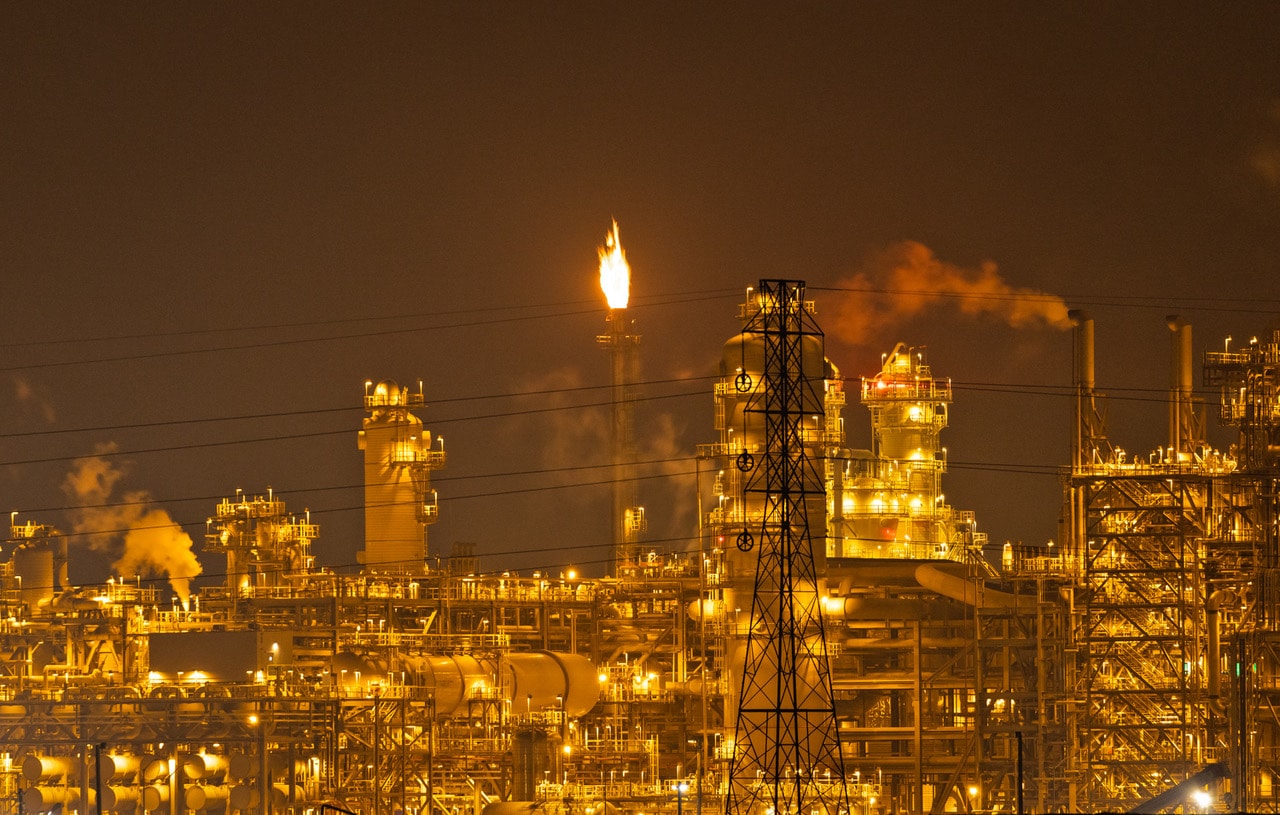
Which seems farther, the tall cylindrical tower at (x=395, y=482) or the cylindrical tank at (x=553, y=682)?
the tall cylindrical tower at (x=395, y=482)

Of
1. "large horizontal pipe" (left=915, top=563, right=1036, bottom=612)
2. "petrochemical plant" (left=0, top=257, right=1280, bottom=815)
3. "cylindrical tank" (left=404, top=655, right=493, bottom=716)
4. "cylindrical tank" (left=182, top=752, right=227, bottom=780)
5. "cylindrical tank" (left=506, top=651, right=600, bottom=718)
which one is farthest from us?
"cylindrical tank" (left=506, top=651, right=600, bottom=718)

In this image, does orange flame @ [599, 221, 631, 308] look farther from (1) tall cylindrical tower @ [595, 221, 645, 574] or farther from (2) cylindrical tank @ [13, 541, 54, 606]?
(2) cylindrical tank @ [13, 541, 54, 606]

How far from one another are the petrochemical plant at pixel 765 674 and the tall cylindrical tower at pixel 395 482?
7.61ft

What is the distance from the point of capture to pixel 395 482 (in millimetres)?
65875

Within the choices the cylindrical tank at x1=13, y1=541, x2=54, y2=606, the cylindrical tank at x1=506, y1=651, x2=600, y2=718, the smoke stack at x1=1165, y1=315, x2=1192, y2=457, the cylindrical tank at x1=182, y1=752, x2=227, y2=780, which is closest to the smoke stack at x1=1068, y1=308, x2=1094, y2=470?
the smoke stack at x1=1165, y1=315, x2=1192, y2=457

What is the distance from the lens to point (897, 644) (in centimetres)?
5769

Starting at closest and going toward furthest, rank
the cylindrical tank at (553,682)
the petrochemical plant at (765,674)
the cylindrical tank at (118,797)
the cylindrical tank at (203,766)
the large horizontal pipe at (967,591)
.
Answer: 1. the petrochemical plant at (765,674)
2. the large horizontal pipe at (967,591)
3. the cylindrical tank at (203,766)
4. the cylindrical tank at (118,797)
5. the cylindrical tank at (553,682)

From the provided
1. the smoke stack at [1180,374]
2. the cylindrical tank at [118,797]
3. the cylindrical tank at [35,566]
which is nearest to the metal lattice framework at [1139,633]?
the smoke stack at [1180,374]

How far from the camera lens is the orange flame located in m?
76.3

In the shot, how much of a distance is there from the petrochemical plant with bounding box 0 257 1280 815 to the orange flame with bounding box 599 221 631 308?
13994mm

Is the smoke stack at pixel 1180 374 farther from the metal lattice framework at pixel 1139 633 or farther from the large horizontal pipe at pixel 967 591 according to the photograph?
the large horizontal pipe at pixel 967 591

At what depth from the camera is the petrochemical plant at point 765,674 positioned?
50.7 metres

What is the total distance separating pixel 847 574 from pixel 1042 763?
9.81 m

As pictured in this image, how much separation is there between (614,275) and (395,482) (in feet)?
48.0
